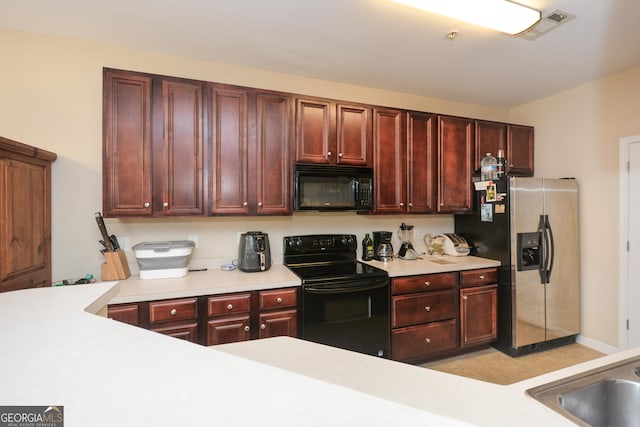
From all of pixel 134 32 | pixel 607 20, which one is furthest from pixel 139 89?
pixel 607 20

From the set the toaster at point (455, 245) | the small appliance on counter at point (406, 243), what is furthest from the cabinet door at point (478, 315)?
the small appliance on counter at point (406, 243)

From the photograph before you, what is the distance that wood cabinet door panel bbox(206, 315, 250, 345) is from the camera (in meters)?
2.03

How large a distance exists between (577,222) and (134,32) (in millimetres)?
4391

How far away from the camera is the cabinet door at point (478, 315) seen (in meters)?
2.80

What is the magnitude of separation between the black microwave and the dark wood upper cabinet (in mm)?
82

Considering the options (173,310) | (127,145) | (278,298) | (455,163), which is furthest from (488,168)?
(127,145)

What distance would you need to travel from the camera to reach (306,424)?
0.46 m

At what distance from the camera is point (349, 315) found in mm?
2340

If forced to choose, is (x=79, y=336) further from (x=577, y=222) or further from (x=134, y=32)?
(x=577, y=222)

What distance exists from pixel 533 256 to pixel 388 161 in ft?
5.56

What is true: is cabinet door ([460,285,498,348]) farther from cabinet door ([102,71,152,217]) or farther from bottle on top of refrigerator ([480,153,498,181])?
cabinet door ([102,71,152,217])

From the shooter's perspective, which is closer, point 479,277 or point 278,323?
point 278,323

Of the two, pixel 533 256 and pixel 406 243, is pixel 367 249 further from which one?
pixel 533 256

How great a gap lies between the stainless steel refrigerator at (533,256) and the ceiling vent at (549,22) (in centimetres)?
118
